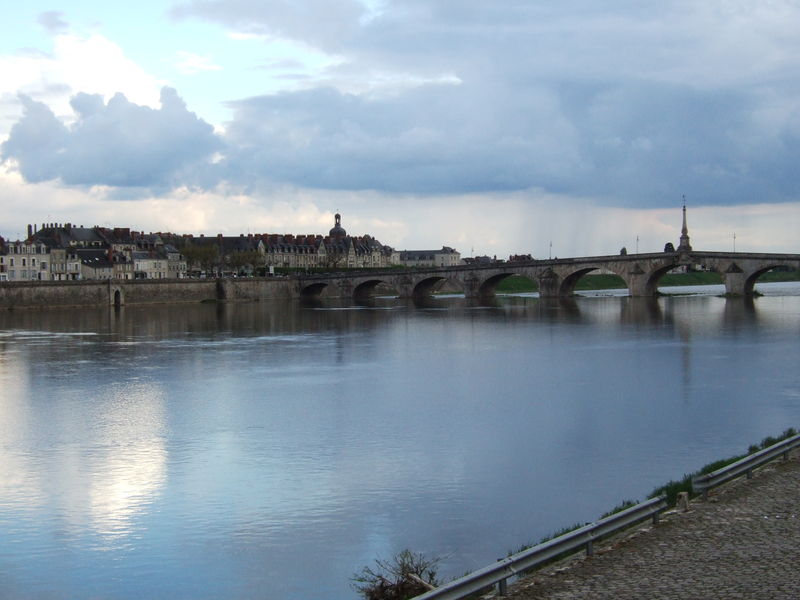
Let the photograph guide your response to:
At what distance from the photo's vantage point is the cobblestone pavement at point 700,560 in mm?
8055

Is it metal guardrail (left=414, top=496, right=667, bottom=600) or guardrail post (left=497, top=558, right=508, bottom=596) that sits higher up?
metal guardrail (left=414, top=496, right=667, bottom=600)

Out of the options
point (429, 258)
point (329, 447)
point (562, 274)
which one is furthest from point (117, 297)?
point (429, 258)

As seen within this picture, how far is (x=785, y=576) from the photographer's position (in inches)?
323

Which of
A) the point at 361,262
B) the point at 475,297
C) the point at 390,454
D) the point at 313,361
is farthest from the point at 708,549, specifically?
the point at 361,262

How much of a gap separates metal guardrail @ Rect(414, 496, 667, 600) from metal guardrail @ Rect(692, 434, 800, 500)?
925mm

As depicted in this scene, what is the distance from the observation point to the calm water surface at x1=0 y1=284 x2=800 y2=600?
11.6 m

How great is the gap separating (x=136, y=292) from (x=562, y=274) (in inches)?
1439

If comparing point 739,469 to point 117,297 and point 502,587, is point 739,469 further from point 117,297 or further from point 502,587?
point 117,297

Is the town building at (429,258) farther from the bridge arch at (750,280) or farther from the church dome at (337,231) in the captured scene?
the bridge arch at (750,280)

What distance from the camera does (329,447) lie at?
58.6 feet

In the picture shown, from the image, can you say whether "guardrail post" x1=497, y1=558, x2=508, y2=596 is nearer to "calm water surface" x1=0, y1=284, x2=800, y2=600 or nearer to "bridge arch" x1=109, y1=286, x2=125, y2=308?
"calm water surface" x1=0, y1=284, x2=800, y2=600

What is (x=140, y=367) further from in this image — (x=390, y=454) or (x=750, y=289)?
(x=750, y=289)

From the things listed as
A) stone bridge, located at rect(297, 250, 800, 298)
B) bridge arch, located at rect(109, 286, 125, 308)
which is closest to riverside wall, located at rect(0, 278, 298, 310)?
bridge arch, located at rect(109, 286, 125, 308)

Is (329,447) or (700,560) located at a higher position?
(700,560)
